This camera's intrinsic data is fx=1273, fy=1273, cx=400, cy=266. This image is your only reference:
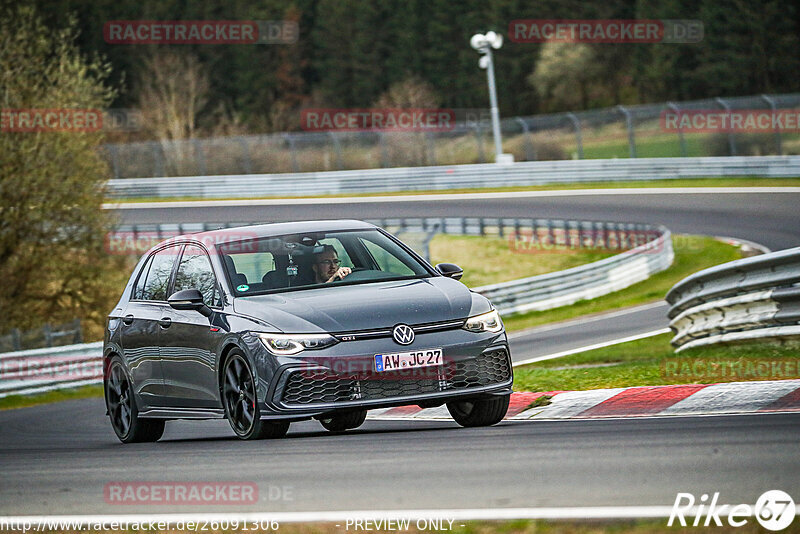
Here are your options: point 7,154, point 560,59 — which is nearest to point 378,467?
point 7,154

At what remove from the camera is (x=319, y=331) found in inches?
324

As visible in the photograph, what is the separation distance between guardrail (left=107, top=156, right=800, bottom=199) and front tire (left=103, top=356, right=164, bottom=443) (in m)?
30.5

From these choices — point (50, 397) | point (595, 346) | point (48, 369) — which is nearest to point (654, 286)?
point (595, 346)

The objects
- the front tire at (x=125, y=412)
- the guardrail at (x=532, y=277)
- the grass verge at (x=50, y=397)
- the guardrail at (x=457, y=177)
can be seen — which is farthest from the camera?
the guardrail at (x=457, y=177)

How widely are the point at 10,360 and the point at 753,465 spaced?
58.8ft

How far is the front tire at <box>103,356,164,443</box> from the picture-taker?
34.2 feet

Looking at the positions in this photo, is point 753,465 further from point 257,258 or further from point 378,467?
point 257,258

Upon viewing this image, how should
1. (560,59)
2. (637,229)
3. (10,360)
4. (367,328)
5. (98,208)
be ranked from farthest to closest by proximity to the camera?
(560,59) → (637,229) → (98,208) → (10,360) → (367,328)

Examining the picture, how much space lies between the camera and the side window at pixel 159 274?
1019 centimetres

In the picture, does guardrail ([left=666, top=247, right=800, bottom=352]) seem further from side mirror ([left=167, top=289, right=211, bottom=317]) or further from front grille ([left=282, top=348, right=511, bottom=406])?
side mirror ([left=167, top=289, right=211, bottom=317])

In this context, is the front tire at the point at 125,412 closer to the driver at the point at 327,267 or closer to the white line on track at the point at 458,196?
the driver at the point at 327,267

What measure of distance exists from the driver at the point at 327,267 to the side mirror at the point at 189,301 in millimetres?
832

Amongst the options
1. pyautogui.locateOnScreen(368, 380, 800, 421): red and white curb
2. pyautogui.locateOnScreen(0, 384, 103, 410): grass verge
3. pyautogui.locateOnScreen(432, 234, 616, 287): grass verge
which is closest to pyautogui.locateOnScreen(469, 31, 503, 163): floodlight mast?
pyautogui.locateOnScreen(432, 234, 616, 287): grass verge

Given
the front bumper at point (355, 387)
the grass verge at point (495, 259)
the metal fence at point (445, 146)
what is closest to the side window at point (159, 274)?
the front bumper at point (355, 387)
